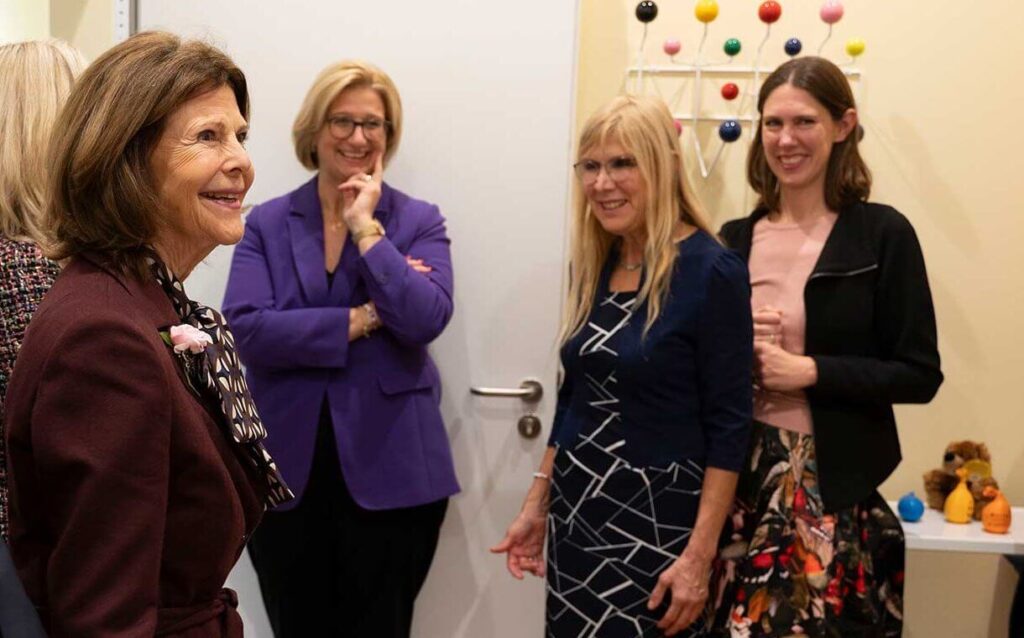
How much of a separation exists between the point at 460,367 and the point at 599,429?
61 centimetres

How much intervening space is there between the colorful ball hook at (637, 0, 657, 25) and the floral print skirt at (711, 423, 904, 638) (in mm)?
987

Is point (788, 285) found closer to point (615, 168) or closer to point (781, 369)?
point (781, 369)

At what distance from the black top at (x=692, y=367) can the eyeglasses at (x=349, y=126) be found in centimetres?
68

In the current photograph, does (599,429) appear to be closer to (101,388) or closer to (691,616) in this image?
(691,616)

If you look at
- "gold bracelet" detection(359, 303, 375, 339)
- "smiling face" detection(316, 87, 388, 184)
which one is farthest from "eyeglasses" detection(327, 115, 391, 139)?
"gold bracelet" detection(359, 303, 375, 339)

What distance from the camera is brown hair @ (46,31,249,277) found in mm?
1062

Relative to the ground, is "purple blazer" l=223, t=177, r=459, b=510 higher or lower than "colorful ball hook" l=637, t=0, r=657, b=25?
lower

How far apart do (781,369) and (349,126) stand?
38.4 inches

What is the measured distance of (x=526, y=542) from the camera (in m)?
2.07

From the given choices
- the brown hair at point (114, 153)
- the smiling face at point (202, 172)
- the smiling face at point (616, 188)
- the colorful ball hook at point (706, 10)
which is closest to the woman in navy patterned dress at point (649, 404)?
the smiling face at point (616, 188)

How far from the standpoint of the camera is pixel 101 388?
95 cm

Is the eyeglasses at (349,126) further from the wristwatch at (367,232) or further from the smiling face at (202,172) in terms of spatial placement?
the smiling face at (202,172)

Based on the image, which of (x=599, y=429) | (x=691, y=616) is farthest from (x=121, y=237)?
(x=691, y=616)

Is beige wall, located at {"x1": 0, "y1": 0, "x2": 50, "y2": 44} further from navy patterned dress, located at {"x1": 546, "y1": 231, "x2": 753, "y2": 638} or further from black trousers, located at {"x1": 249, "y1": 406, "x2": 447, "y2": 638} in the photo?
navy patterned dress, located at {"x1": 546, "y1": 231, "x2": 753, "y2": 638}
